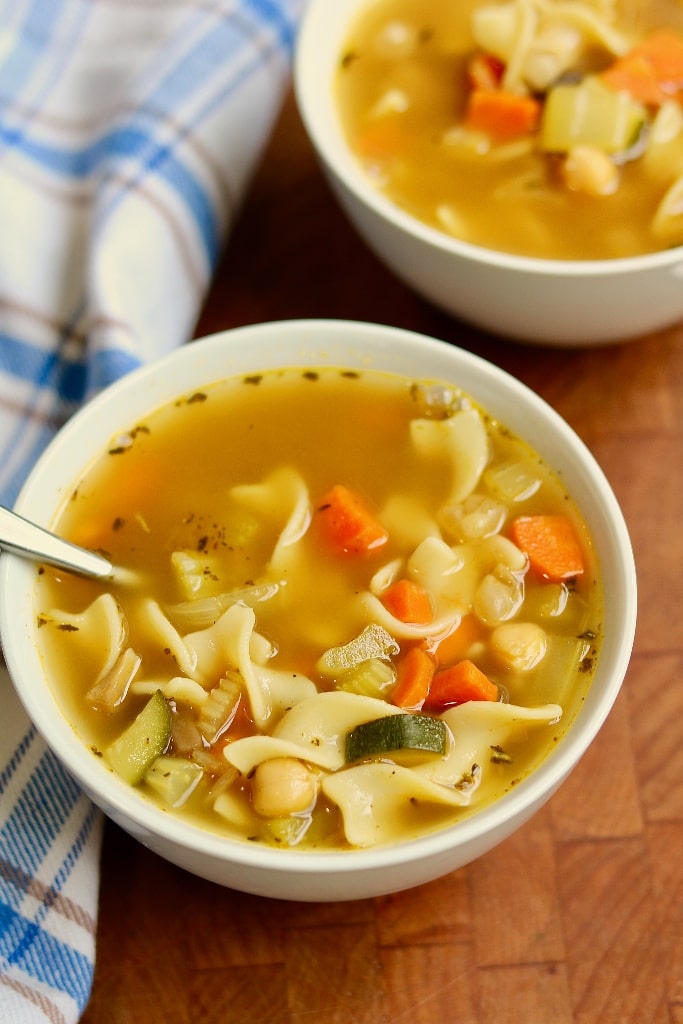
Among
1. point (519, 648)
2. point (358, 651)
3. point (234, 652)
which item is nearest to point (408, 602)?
point (358, 651)

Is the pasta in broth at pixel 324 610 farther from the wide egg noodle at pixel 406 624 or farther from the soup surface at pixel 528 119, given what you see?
the soup surface at pixel 528 119

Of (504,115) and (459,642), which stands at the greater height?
(504,115)

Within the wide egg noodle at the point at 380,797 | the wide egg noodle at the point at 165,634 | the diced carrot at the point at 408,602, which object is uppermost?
the wide egg noodle at the point at 165,634

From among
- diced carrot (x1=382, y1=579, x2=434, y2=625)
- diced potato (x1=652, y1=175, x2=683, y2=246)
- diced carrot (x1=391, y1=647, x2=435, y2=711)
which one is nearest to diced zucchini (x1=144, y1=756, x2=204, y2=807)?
diced carrot (x1=391, y1=647, x2=435, y2=711)

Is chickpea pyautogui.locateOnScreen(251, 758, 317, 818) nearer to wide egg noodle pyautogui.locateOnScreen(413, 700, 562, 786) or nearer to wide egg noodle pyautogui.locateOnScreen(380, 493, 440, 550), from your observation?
wide egg noodle pyautogui.locateOnScreen(413, 700, 562, 786)

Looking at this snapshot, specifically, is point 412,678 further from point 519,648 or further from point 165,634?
point 165,634

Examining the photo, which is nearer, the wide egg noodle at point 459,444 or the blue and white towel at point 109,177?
the wide egg noodle at point 459,444

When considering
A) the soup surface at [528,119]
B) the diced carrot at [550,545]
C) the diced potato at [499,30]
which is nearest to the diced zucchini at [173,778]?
the diced carrot at [550,545]
